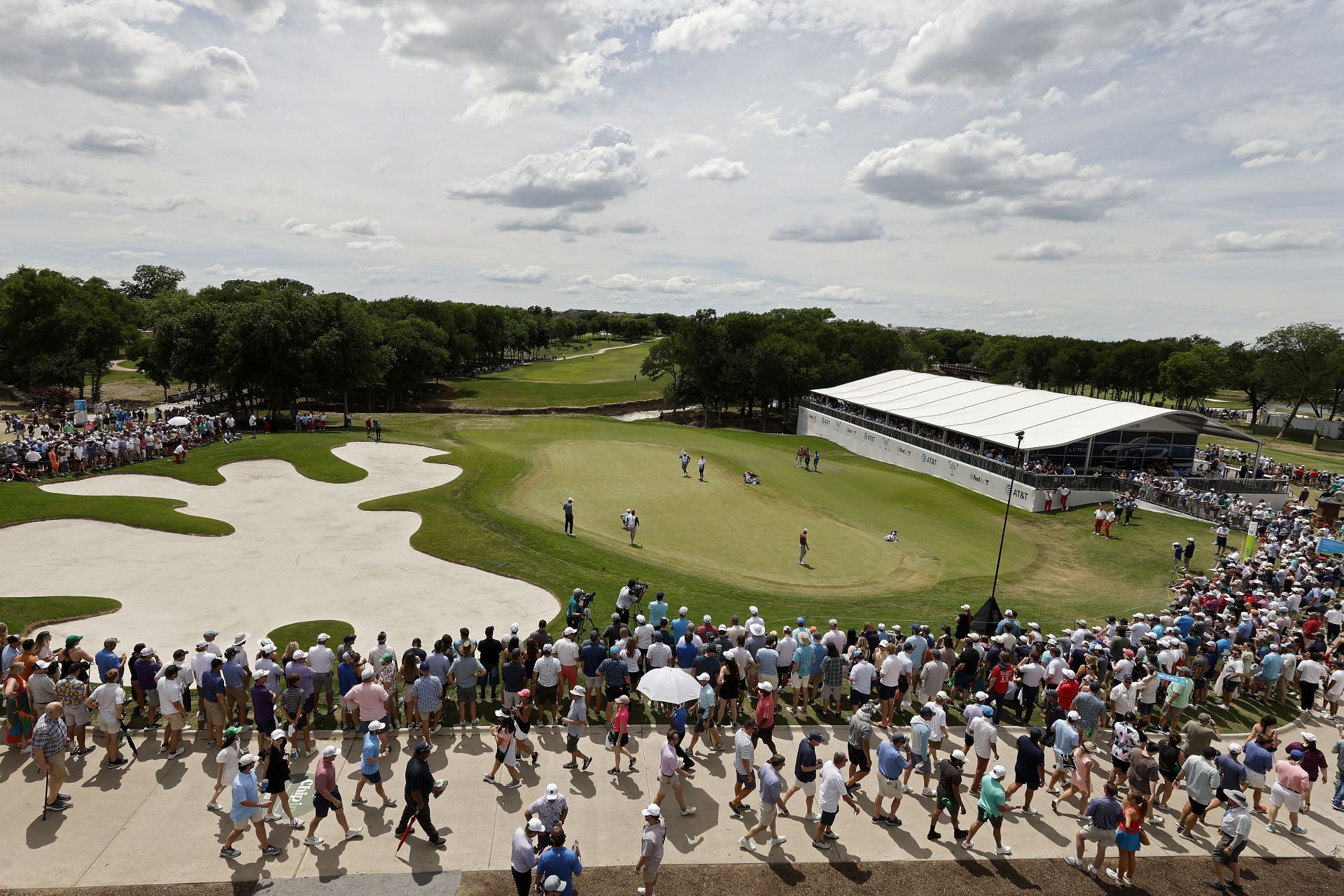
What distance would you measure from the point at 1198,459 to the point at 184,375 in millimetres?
81453

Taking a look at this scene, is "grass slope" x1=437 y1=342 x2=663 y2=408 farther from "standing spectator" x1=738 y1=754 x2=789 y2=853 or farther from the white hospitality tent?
"standing spectator" x1=738 y1=754 x2=789 y2=853

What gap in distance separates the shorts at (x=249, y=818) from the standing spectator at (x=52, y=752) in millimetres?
3326

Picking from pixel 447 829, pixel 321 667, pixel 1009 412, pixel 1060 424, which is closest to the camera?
pixel 447 829

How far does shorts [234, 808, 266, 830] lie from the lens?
10.1 meters

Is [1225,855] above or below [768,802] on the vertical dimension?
below

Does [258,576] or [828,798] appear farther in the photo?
[258,576]

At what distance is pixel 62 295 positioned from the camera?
231 ft

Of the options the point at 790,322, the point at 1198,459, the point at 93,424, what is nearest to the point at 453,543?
the point at 93,424

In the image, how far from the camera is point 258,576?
22.1 metres

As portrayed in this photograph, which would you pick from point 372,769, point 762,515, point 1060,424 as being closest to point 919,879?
point 372,769

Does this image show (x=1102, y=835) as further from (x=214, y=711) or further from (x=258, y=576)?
(x=258, y=576)

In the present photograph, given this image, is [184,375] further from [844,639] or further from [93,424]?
[844,639]

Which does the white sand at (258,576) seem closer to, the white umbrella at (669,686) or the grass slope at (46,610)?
the grass slope at (46,610)

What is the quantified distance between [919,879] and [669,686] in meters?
4.97
